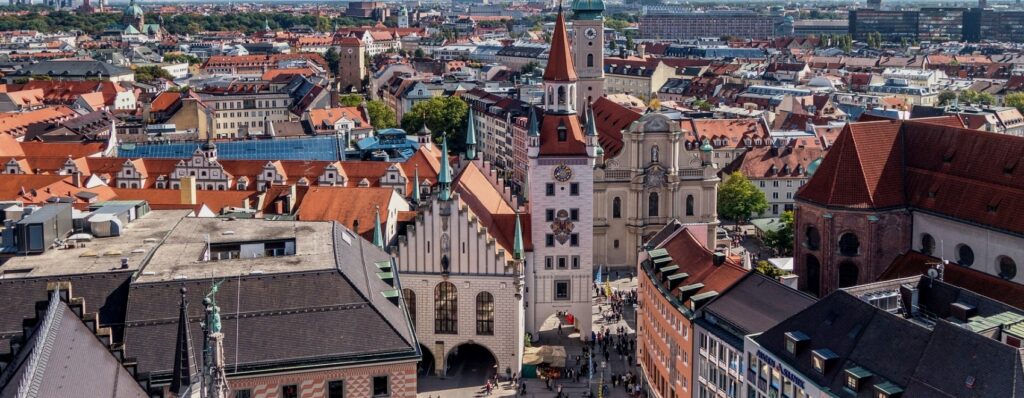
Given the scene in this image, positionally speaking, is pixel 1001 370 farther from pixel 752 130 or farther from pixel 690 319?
pixel 752 130

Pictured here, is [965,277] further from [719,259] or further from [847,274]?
[719,259]

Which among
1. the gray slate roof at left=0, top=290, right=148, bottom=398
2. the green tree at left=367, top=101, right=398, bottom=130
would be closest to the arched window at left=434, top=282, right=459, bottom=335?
the gray slate roof at left=0, top=290, right=148, bottom=398

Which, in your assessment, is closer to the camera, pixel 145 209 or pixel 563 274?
pixel 145 209

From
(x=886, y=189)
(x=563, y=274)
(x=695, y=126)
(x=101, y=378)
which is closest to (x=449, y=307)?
(x=563, y=274)

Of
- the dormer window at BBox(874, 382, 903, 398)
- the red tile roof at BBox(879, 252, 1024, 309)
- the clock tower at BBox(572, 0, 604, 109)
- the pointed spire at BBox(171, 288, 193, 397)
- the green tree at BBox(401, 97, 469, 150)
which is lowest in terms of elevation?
the dormer window at BBox(874, 382, 903, 398)

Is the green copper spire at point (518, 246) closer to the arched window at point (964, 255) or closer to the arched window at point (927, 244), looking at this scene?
the arched window at point (927, 244)

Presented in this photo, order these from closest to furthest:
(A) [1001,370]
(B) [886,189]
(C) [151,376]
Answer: (A) [1001,370]
(C) [151,376]
(B) [886,189]

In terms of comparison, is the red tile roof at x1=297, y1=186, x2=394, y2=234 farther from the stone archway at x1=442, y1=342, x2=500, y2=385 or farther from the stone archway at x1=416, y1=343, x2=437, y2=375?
the stone archway at x1=442, y1=342, x2=500, y2=385
